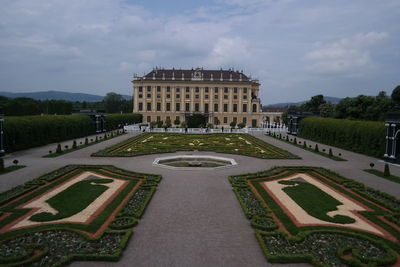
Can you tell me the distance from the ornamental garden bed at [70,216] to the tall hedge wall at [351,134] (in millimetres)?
20584

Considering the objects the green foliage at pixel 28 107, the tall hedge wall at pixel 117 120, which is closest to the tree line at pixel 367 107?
the tall hedge wall at pixel 117 120

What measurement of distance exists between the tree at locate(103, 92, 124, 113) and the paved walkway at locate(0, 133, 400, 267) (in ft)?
279

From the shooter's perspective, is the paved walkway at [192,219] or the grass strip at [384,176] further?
the grass strip at [384,176]

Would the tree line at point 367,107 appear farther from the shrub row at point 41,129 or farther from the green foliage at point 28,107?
the green foliage at point 28,107

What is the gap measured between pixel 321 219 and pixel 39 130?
94.6 ft

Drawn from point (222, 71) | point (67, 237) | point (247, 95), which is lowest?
point (67, 237)

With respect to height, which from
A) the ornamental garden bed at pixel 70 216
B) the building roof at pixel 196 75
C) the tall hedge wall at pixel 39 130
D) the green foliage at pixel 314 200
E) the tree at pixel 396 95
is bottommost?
the ornamental garden bed at pixel 70 216

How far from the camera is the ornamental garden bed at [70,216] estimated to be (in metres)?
8.24

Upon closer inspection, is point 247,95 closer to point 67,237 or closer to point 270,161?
point 270,161

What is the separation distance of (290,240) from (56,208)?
8990 mm

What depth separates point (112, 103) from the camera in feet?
347

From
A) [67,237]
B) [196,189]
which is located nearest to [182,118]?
[196,189]

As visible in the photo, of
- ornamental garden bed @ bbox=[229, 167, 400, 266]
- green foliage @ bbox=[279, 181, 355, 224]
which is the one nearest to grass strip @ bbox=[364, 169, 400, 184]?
ornamental garden bed @ bbox=[229, 167, 400, 266]

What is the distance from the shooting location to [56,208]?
1194 cm
